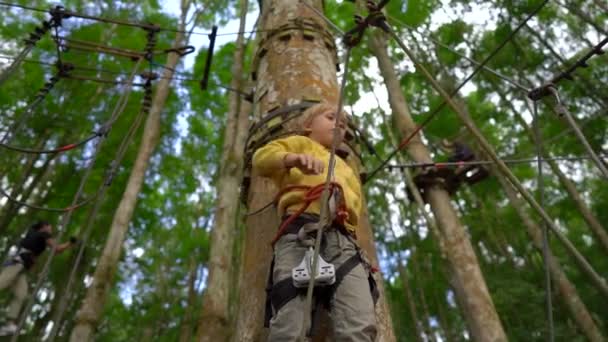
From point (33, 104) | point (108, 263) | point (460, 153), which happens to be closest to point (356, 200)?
point (33, 104)

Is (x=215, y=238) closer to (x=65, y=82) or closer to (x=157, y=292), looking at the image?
(x=65, y=82)

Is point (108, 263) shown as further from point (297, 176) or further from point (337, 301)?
point (337, 301)

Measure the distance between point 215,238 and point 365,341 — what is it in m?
3.49

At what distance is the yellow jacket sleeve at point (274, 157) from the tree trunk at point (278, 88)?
173mm

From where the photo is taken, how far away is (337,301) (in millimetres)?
1256

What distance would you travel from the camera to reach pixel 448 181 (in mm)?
6285

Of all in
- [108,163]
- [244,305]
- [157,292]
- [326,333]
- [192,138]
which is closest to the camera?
[326,333]

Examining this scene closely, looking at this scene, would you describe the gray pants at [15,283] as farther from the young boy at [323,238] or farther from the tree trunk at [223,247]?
the young boy at [323,238]

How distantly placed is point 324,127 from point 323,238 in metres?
0.50

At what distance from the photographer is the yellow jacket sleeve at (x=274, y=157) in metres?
1.53

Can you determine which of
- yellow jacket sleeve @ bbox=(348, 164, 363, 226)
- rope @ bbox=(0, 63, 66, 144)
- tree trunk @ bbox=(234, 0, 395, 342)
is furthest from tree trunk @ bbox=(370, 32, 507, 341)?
rope @ bbox=(0, 63, 66, 144)

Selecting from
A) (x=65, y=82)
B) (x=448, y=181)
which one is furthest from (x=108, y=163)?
(x=448, y=181)

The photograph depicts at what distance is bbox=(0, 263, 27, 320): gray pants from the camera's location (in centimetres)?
499

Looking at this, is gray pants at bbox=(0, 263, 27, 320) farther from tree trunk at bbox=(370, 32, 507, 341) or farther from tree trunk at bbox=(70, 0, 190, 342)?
tree trunk at bbox=(370, 32, 507, 341)
